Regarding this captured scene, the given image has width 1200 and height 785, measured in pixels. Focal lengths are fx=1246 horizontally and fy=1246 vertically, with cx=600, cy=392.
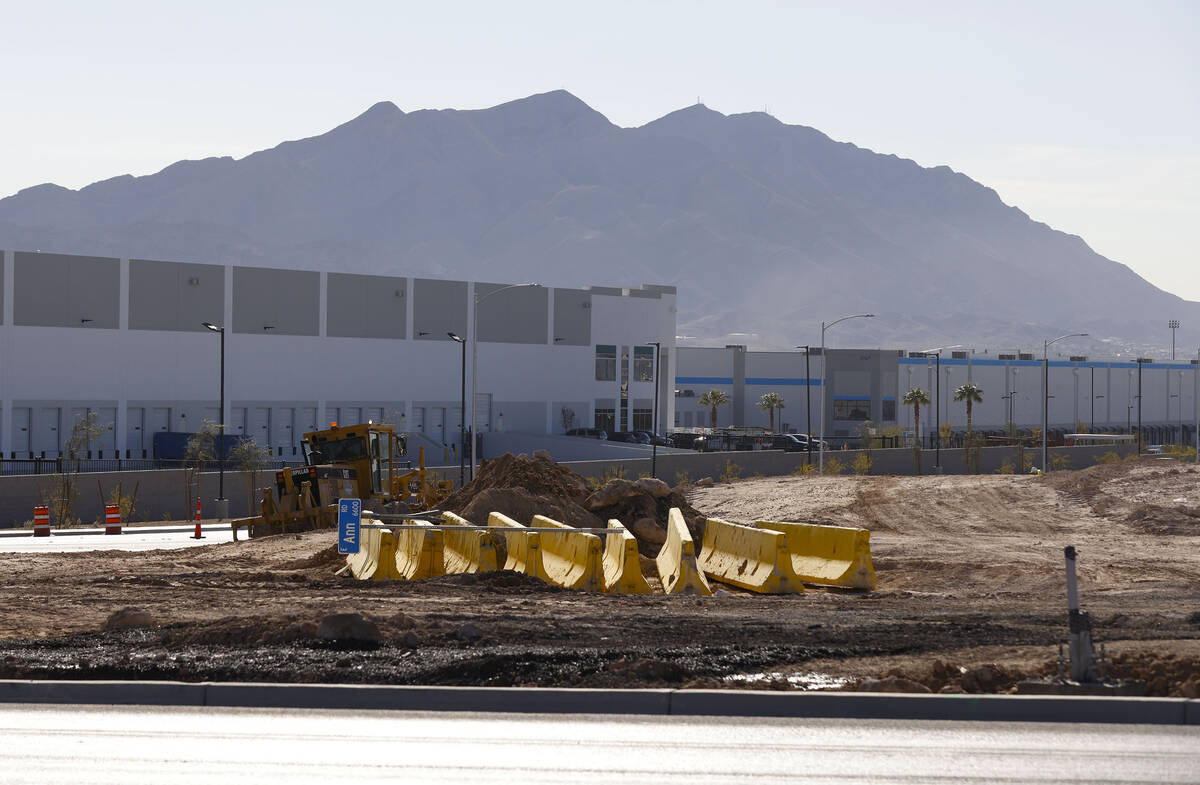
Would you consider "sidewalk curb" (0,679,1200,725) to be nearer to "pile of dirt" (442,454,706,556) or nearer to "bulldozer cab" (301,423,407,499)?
"pile of dirt" (442,454,706,556)

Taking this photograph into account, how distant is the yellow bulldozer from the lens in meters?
32.7

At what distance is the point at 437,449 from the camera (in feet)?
261

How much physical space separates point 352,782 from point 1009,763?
4372 mm

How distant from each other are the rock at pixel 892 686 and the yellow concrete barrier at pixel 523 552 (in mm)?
9662

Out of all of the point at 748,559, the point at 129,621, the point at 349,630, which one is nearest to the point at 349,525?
the point at 748,559

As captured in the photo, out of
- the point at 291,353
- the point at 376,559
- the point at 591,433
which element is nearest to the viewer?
the point at 376,559

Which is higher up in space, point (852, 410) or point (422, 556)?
point (852, 410)

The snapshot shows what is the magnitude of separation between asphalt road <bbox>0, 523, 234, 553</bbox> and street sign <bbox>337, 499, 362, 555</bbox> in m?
12.4

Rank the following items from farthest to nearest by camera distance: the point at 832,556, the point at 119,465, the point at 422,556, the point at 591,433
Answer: the point at 591,433, the point at 119,465, the point at 832,556, the point at 422,556

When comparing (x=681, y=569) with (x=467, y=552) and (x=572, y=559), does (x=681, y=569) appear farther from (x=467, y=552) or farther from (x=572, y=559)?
(x=467, y=552)

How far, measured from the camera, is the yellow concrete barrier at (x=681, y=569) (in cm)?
1862

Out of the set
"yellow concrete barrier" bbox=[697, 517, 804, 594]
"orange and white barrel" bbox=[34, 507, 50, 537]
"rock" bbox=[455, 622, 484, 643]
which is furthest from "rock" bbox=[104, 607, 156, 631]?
"orange and white barrel" bbox=[34, 507, 50, 537]

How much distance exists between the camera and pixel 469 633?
1240cm

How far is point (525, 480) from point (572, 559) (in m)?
9.91
